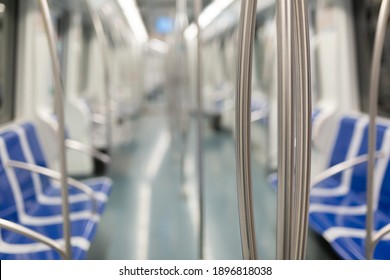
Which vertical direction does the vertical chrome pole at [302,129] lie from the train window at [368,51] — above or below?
below

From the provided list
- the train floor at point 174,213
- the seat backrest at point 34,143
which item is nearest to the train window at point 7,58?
the seat backrest at point 34,143

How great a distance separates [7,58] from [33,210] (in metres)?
1.16

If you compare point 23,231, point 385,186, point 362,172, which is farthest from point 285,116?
point 362,172

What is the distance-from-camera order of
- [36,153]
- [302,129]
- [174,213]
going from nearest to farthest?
[302,129] → [36,153] → [174,213]

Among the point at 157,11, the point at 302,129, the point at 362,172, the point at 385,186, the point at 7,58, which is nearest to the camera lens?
the point at 302,129

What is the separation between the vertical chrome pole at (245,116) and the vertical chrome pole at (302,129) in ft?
0.29

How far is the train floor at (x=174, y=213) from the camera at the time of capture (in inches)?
83.0

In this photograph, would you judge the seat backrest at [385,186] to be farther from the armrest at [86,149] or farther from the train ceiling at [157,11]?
the train ceiling at [157,11]

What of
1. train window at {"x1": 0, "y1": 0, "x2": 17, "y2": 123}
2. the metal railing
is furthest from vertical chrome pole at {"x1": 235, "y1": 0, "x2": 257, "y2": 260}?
train window at {"x1": 0, "y1": 0, "x2": 17, "y2": 123}

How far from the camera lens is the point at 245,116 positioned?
0.73 meters

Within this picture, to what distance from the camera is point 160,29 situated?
975 centimetres

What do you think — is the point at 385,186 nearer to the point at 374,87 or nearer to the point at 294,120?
the point at 374,87

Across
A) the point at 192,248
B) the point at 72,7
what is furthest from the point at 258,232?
the point at 72,7
